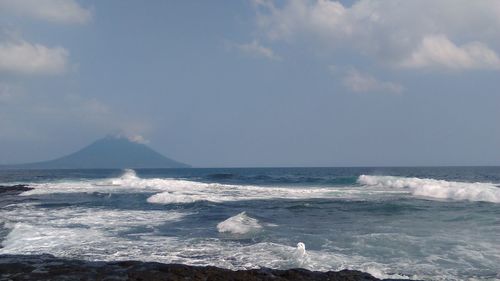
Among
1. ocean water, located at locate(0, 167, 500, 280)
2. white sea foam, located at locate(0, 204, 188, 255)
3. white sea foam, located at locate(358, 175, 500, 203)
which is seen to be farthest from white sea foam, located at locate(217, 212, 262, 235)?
white sea foam, located at locate(358, 175, 500, 203)

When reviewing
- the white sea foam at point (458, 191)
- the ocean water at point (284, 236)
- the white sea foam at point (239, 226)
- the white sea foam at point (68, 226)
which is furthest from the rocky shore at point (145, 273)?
the white sea foam at point (458, 191)

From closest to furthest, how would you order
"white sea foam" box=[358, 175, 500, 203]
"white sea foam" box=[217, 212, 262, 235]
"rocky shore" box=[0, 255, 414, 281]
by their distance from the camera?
"rocky shore" box=[0, 255, 414, 281] < "white sea foam" box=[217, 212, 262, 235] < "white sea foam" box=[358, 175, 500, 203]

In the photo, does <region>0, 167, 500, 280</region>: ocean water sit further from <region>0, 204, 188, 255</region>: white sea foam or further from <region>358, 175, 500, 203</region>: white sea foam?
<region>358, 175, 500, 203</region>: white sea foam

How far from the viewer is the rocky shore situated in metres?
9.02

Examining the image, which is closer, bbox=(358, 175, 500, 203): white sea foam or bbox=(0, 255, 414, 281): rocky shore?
bbox=(0, 255, 414, 281): rocky shore

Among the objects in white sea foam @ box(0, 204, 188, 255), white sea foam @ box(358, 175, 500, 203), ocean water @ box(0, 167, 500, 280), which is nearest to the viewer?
ocean water @ box(0, 167, 500, 280)

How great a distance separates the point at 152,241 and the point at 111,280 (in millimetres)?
5134

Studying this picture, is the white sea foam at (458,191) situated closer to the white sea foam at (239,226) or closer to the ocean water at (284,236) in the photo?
the ocean water at (284,236)

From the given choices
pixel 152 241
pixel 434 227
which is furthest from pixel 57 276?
pixel 434 227

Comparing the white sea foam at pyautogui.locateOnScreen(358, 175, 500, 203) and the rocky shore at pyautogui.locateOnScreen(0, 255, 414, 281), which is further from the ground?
the white sea foam at pyautogui.locateOnScreen(358, 175, 500, 203)

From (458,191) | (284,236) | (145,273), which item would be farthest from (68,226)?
(458,191)

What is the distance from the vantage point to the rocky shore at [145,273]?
902 cm

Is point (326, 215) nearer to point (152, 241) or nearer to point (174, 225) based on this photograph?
point (174, 225)

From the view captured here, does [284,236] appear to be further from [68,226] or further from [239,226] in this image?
[68,226]
